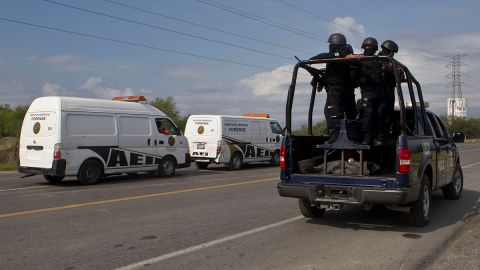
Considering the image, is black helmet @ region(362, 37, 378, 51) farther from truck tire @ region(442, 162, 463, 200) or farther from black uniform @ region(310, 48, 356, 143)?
truck tire @ region(442, 162, 463, 200)

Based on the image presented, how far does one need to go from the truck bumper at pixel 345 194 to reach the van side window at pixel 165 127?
364 inches

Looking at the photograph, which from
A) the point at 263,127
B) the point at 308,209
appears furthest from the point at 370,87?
the point at 263,127

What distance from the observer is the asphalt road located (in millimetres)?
5664

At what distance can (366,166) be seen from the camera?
7551mm

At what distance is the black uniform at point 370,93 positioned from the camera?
773 cm

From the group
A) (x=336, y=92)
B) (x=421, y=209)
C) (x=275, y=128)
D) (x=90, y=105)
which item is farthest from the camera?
(x=275, y=128)

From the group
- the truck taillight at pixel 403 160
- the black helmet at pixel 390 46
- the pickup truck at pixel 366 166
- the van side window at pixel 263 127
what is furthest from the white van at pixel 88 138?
the truck taillight at pixel 403 160

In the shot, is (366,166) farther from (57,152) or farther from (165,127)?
(165,127)

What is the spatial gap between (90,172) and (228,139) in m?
6.73

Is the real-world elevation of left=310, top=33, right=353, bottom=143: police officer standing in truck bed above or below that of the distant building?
below

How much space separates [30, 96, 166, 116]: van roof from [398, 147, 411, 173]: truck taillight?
9.33 meters

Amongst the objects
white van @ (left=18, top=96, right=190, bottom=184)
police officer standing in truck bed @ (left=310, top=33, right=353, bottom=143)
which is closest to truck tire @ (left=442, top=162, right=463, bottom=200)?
police officer standing in truck bed @ (left=310, top=33, right=353, bottom=143)

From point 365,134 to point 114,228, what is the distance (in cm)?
396

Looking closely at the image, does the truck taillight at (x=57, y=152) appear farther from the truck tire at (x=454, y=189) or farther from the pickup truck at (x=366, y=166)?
the truck tire at (x=454, y=189)
